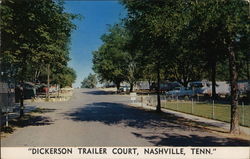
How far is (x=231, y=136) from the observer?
14.1m

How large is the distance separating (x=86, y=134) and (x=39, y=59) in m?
6.55

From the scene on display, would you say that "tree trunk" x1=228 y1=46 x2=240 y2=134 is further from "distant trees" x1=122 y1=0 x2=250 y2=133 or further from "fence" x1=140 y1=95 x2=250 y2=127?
"fence" x1=140 y1=95 x2=250 y2=127

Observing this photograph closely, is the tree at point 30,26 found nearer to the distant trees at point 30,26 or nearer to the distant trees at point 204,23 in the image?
the distant trees at point 30,26

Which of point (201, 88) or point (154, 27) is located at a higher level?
point (154, 27)

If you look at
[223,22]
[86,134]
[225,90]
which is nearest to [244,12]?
[223,22]

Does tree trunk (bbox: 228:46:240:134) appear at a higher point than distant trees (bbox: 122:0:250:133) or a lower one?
lower

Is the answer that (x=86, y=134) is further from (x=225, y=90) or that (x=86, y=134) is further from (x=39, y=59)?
(x=225, y=90)

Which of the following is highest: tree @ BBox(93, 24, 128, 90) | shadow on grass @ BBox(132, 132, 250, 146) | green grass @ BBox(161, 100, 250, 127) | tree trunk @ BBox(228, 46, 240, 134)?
tree @ BBox(93, 24, 128, 90)

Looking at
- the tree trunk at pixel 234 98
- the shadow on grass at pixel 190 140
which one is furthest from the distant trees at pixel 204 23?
the shadow on grass at pixel 190 140

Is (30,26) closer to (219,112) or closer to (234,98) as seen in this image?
(234,98)

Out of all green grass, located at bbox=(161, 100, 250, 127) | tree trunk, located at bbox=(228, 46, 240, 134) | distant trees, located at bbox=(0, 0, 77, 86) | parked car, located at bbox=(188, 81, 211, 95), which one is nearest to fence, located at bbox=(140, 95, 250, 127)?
green grass, located at bbox=(161, 100, 250, 127)

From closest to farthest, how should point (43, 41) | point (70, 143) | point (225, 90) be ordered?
1. point (70, 143)
2. point (43, 41)
3. point (225, 90)

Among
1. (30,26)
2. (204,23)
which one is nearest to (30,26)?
(30,26)

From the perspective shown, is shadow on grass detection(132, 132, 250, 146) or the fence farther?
the fence
